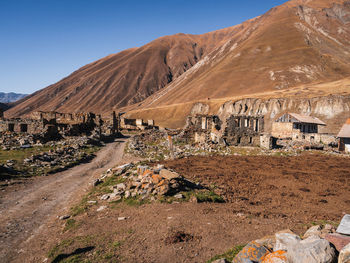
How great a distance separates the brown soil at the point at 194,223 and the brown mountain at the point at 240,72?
6895cm

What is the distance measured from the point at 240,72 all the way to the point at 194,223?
121m

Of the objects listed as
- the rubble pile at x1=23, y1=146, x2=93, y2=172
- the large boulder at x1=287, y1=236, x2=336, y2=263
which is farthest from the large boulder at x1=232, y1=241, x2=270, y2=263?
the rubble pile at x1=23, y1=146, x2=93, y2=172

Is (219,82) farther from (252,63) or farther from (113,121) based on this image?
(113,121)

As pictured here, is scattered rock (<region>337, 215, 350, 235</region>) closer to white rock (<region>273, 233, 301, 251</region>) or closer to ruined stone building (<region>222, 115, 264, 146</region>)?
white rock (<region>273, 233, 301, 251</region>)

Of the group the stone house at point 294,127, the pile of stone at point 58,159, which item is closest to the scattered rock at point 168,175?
the pile of stone at point 58,159

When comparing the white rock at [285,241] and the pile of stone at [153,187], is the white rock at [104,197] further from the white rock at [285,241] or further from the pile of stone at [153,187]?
the white rock at [285,241]

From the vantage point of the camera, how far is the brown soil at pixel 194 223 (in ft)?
21.7

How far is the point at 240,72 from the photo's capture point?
11894cm

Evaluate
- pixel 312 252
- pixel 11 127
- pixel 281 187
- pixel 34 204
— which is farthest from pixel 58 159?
pixel 312 252

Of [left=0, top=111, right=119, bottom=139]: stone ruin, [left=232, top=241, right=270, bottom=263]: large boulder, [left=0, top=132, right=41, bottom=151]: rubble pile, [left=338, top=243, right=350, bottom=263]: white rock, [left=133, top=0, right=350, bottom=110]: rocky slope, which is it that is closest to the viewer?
[left=338, top=243, right=350, bottom=263]: white rock

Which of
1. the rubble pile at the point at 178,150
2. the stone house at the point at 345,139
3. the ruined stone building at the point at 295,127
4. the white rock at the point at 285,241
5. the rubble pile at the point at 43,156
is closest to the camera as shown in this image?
the white rock at the point at 285,241

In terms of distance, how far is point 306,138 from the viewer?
41594 mm

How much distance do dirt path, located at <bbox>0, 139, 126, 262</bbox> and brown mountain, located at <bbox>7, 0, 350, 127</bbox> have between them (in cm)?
7289

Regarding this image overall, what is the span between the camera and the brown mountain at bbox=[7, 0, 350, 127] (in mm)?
100188
